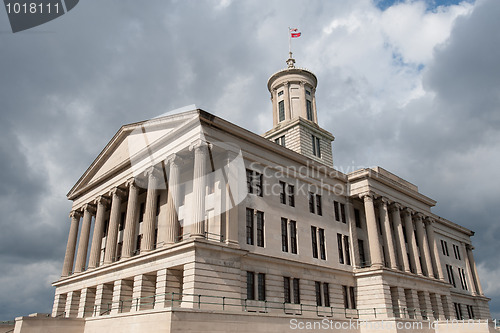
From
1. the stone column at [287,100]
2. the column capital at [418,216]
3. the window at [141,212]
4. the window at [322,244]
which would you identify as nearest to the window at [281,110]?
the stone column at [287,100]

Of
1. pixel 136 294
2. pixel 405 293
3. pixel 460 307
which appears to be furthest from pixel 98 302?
pixel 460 307

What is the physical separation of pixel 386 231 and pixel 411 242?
5564 millimetres

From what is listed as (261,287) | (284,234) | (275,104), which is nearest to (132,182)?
(284,234)

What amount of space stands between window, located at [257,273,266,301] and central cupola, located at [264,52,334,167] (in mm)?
23404

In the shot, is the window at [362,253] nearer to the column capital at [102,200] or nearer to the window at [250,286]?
the window at [250,286]

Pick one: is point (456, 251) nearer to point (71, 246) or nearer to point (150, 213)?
point (150, 213)

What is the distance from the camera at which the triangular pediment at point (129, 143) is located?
36.7 m

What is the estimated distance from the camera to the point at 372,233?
1710 inches

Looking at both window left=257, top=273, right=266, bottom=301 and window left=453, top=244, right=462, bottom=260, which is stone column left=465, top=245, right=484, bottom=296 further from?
window left=257, top=273, right=266, bottom=301

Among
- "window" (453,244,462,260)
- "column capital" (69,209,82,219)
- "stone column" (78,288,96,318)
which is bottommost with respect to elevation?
"stone column" (78,288,96,318)

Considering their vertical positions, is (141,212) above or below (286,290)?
above

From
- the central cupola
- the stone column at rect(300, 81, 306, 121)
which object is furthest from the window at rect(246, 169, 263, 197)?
the stone column at rect(300, 81, 306, 121)

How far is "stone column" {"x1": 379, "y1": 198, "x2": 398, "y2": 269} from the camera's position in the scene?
145 feet

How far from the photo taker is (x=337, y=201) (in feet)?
150
